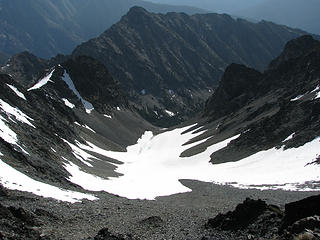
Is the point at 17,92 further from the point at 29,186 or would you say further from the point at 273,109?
the point at 29,186

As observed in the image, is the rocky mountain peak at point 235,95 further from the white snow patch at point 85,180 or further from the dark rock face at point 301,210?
the dark rock face at point 301,210

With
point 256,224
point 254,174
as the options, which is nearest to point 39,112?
point 254,174

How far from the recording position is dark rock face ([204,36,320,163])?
8650 centimetres

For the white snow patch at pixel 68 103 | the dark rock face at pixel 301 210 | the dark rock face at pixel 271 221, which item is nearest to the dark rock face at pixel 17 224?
the dark rock face at pixel 271 221

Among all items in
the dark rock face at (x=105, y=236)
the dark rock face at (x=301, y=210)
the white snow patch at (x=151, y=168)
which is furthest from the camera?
the white snow patch at (x=151, y=168)

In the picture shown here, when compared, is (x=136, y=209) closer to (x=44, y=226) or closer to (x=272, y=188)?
(x=44, y=226)

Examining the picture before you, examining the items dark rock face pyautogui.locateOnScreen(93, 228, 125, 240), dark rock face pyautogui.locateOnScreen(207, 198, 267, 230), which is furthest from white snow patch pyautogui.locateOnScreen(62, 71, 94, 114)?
dark rock face pyautogui.locateOnScreen(93, 228, 125, 240)

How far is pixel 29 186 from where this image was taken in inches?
1367

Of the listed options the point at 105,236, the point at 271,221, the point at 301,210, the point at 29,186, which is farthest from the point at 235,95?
the point at 105,236

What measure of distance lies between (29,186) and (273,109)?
9572 cm

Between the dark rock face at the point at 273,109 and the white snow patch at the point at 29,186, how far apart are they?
49.7 metres

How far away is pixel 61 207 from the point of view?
30750 mm

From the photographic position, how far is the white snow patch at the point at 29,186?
33.2 m

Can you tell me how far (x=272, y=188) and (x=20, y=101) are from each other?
67450 mm
